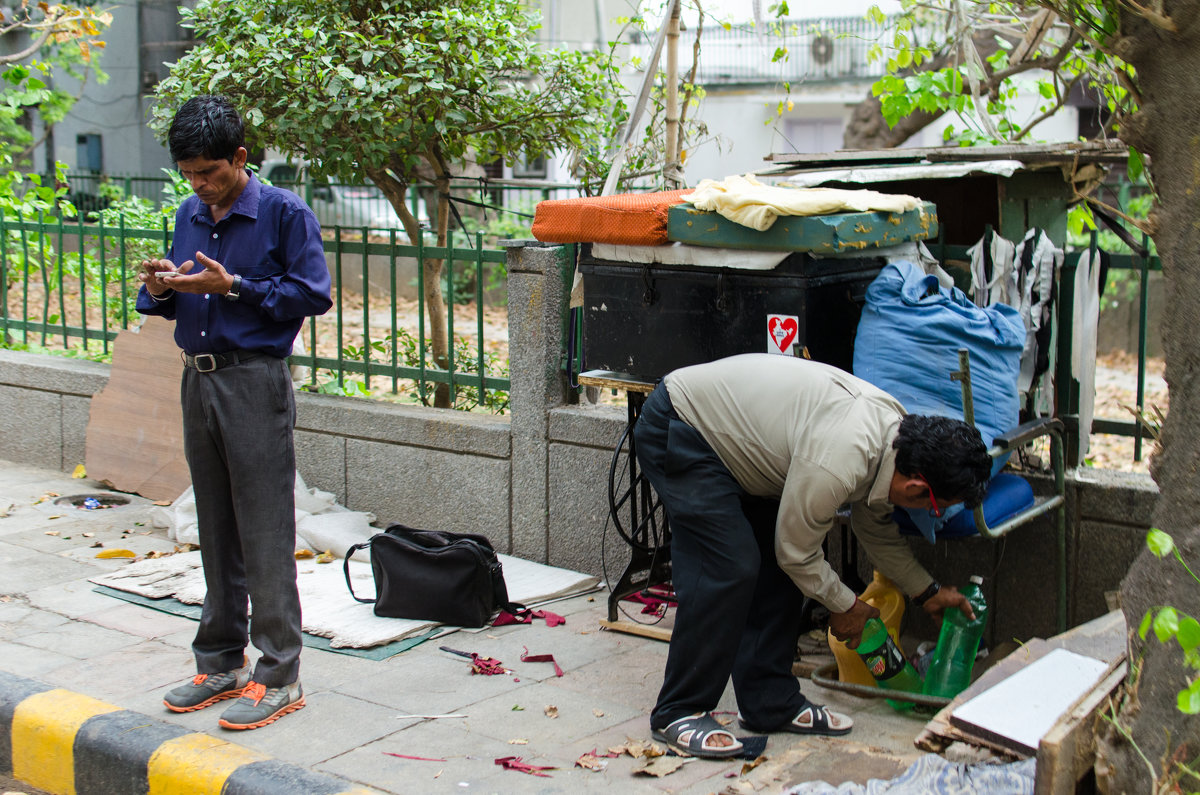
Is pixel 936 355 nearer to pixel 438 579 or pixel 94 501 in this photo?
pixel 438 579

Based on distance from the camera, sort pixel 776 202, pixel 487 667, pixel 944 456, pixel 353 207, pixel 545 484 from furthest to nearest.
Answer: pixel 353 207, pixel 545 484, pixel 487 667, pixel 776 202, pixel 944 456

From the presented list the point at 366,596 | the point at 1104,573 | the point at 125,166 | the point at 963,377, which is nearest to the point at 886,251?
the point at 963,377

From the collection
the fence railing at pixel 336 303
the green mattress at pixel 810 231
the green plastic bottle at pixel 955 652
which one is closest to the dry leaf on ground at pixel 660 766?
the green plastic bottle at pixel 955 652

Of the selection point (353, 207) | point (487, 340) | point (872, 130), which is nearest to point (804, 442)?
point (872, 130)

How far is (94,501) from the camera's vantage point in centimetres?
695

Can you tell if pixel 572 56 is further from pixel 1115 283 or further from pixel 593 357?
pixel 1115 283

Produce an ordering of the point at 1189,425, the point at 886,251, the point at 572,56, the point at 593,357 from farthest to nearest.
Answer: the point at 572,56, the point at 593,357, the point at 886,251, the point at 1189,425

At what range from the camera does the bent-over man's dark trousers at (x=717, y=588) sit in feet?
12.5

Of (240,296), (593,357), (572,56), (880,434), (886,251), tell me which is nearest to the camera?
(880,434)

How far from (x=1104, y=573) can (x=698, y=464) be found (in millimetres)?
1747

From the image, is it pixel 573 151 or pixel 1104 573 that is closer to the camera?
pixel 1104 573

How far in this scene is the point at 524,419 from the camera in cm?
573

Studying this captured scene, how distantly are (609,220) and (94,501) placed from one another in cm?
394

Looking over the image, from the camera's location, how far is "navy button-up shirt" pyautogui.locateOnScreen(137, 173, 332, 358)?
3943 millimetres
